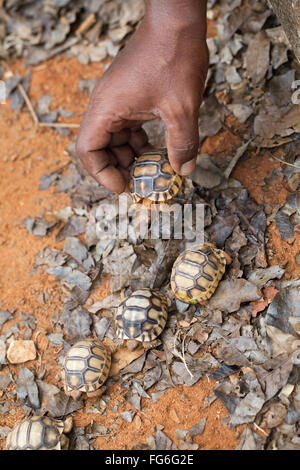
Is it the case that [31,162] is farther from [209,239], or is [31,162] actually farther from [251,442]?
[251,442]

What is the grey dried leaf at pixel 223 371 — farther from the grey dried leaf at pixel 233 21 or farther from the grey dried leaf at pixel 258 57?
the grey dried leaf at pixel 233 21

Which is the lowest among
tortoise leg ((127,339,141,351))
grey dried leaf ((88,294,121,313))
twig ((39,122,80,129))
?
grey dried leaf ((88,294,121,313))

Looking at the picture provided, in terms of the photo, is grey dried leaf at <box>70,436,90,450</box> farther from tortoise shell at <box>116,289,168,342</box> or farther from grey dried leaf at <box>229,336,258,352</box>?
grey dried leaf at <box>229,336,258,352</box>

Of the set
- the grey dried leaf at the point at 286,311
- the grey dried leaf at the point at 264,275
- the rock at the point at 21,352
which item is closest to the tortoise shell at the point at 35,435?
the rock at the point at 21,352

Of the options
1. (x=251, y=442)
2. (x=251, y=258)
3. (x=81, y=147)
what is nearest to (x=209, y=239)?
(x=251, y=258)

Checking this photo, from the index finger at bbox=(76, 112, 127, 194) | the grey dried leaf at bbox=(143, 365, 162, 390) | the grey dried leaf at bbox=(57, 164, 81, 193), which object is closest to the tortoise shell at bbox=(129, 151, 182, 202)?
the index finger at bbox=(76, 112, 127, 194)

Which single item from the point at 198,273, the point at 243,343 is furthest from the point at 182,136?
the point at 243,343

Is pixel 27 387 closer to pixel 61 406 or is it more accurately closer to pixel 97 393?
pixel 61 406
